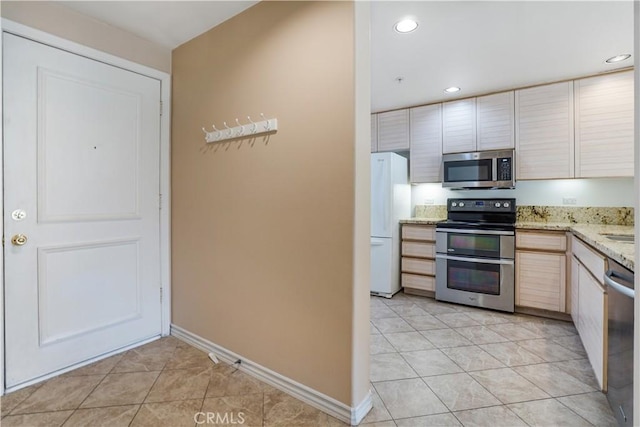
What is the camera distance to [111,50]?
7.19ft

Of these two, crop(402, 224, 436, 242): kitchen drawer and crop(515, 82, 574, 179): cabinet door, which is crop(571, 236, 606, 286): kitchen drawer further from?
crop(402, 224, 436, 242): kitchen drawer

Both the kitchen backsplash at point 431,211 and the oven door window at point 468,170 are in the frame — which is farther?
the kitchen backsplash at point 431,211

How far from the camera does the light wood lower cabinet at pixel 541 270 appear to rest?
2852 millimetres

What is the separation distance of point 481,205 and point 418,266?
1026mm

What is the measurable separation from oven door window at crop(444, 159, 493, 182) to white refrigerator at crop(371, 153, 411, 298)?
60cm

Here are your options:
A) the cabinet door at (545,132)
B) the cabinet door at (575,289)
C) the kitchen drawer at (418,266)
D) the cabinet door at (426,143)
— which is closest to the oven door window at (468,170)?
the cabinet door at (426,143)

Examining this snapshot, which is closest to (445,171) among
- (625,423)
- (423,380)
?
(423,380)

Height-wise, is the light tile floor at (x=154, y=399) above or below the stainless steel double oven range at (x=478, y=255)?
below

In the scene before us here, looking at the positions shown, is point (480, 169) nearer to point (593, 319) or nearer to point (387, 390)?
point (593, 319)

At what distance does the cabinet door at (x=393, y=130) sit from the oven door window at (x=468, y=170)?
2.10ft

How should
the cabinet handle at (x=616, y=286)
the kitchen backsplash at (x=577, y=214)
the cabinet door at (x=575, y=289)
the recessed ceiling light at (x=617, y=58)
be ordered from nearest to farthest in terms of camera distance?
the cabinet handle at (x=616, y=286)
the cabinet door at (x=575, y=289)
the recessed ceiling light at (x=617, y=58)
the kitchen backsplash at (x=577, y=214)

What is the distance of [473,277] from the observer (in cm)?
324

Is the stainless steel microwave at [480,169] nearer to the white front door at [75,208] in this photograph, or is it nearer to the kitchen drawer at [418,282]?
the kitchen drawer at [418,282]

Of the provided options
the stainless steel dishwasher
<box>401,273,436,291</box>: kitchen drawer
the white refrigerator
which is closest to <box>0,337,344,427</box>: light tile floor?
the stainless steel dishwasher
